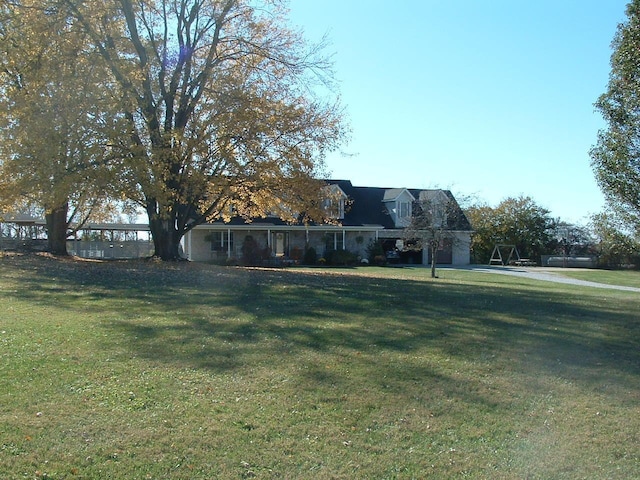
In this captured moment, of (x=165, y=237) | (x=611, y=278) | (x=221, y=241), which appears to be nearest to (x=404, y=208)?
(x=221, y=241)

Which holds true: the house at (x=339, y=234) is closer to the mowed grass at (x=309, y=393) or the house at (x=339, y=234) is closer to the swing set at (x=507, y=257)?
the swing set at (x=507, y=257)

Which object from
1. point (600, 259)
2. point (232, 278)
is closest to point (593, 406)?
point (232, 278)

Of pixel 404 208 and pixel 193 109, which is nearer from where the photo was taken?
pixel 193 109

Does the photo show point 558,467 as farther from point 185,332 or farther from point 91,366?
point 185,332

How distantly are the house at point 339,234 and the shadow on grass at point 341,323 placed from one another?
23350 millimetres

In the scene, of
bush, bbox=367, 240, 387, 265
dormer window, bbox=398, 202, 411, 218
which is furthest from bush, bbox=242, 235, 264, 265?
dormer window, bbox=398, 202, 411, 218

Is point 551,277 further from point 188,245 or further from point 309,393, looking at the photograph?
point 309,393

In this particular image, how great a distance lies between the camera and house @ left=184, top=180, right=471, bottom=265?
41.6 metres

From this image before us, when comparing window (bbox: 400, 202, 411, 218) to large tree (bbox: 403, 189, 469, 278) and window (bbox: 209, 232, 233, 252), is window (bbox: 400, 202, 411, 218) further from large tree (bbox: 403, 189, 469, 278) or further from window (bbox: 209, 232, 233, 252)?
large tree (bbox: 403, 189, 469, 278)

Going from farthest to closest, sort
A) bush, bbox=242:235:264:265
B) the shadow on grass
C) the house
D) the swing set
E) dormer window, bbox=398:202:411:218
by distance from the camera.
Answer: the swing set
dormer window, bbox=398:202:411:218
the house
bush, bbox=242:235:264:265
the shadow on grass

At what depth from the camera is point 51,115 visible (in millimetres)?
19078

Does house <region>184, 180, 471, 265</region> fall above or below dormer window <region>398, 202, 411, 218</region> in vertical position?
below

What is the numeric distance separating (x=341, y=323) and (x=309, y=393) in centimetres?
419

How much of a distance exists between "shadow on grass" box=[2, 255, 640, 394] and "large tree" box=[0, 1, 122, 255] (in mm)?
3410
